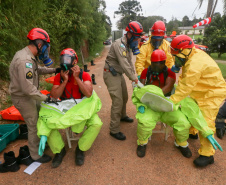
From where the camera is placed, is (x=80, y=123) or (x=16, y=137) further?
(x=16, y=137)

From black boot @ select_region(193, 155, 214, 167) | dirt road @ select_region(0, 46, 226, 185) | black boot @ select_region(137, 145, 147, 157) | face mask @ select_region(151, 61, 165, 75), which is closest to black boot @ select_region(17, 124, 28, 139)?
dirt road @ select_region(0, 46, 226, 185)

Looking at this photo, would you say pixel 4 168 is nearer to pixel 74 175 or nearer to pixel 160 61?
pixel 74 175

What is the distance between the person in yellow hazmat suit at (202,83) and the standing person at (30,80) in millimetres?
2060

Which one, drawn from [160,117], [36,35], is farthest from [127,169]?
[36,35]

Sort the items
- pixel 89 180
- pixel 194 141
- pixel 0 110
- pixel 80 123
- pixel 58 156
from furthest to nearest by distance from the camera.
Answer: pixel 0 110 → pixel 194 141 → pixel 58 156 → pixel 80 123 → pixel 89 180

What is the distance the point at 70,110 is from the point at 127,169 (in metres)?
1.32

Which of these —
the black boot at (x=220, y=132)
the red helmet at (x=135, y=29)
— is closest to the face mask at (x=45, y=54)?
the red helmet at (x=135, y=29)

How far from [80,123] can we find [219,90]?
221 cm

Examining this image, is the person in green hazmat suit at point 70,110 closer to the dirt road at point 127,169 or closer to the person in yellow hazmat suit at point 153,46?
the dirt road at point 127,169

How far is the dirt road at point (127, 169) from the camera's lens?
96.7 inches

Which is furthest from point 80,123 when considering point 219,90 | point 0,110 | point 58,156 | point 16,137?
point 0,110

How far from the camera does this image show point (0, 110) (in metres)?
4.13

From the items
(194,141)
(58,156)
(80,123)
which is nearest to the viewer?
(80,123)

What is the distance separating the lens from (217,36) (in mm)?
12328
